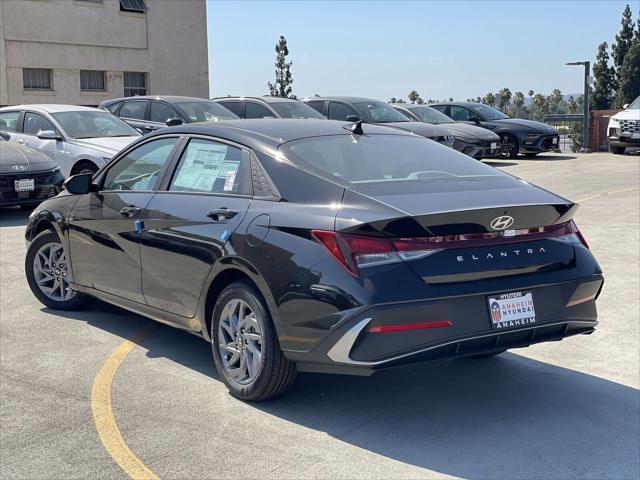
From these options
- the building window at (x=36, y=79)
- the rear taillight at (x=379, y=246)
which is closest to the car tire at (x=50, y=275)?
the rear taillight at (x=379, y=246)

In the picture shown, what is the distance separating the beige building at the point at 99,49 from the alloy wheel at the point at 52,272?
1174 inches

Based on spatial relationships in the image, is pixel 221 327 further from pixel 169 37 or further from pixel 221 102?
pixel 169 37

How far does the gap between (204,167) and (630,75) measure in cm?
7140

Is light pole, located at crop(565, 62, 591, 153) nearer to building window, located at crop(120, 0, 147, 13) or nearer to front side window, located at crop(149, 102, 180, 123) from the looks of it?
front side window, located at crop(149, 102, 180, 123)

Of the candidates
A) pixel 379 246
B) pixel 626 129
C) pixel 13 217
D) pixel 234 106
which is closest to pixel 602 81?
pixel 626 129

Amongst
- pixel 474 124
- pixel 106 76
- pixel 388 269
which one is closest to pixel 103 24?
pixel 106 76

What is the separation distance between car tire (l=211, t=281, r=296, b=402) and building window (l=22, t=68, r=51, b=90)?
109ft

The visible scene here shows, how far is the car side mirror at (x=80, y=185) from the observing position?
21.7 feet

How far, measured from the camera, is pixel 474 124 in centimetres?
2330

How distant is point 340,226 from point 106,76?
36.6 m

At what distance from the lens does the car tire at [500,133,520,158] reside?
22859 millimetres

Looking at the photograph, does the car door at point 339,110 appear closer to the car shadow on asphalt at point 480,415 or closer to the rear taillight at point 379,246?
the car shadow on asphalt at point 480,415

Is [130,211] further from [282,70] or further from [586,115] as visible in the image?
[282,70]

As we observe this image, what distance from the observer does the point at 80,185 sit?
6.61 metres
